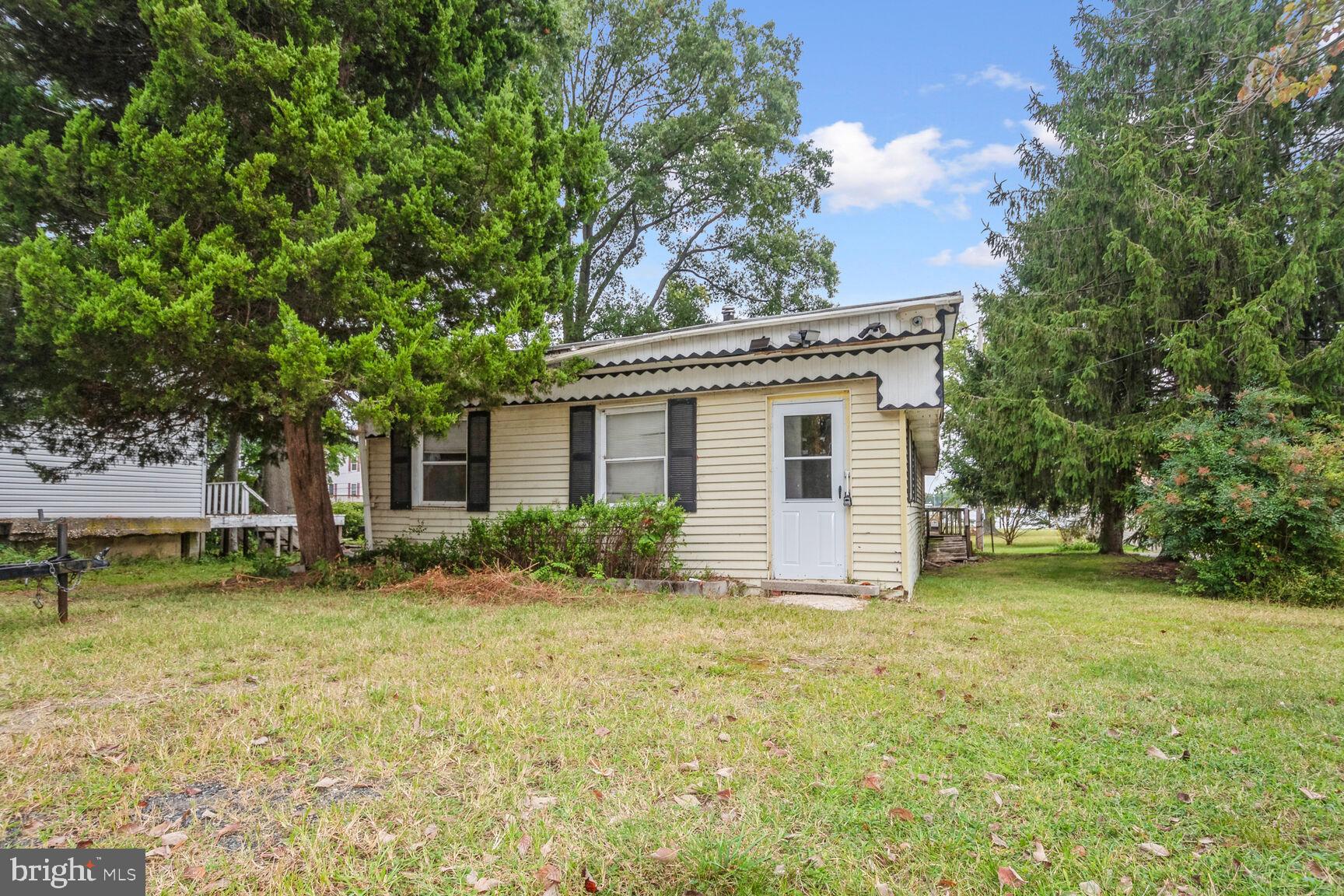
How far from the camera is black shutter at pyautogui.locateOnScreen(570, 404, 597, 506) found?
969 cm

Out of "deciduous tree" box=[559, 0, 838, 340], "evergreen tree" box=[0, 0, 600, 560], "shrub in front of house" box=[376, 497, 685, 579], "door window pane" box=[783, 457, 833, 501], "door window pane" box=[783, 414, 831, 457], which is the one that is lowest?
"shrub in front of house" box=[376, 497, 685, 579]

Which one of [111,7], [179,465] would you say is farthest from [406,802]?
[179,465]

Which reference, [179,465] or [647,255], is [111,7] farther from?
[647,255]

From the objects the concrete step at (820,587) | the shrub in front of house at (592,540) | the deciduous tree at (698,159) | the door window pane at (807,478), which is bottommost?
the concrete step at (820,587)

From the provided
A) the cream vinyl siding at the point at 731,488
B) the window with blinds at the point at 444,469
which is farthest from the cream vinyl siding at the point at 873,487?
the window with blinds at the point at 444,469

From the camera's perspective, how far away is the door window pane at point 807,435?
28.4 ft

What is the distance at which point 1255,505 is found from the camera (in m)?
8.52

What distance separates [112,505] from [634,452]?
12731 millimetres

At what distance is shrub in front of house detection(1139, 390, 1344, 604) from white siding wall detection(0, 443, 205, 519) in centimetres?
1624

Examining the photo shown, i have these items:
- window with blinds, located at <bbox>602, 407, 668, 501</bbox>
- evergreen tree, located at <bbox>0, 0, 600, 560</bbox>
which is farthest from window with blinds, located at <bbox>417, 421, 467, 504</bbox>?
window with blinds, located at <bbox>602, 407, 668, 501</bbox>

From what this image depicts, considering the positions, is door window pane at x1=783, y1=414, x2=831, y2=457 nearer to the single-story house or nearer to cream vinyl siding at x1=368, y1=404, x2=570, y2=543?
the single-story house

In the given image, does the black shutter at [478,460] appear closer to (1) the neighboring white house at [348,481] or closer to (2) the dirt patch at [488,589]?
(2) the dirt patch at [488,589]

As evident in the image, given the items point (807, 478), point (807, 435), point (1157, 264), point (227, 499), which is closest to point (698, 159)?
point (1157, 264)

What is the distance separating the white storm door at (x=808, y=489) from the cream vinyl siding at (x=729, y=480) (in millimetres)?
131
